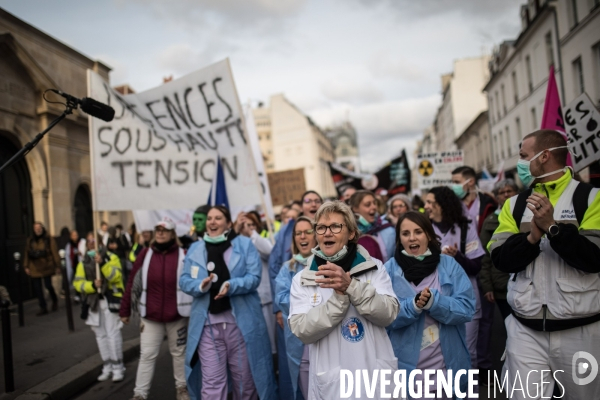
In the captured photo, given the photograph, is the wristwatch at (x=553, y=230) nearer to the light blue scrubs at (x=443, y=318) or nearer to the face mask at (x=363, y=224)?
the light blue scrubs at (x=443, y=318)

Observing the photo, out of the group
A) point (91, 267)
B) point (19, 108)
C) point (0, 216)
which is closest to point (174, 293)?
point (91, 267)

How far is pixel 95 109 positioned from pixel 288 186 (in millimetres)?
10086

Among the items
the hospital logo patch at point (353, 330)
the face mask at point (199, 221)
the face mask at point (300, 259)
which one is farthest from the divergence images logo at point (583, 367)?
the face mask at point (199, 221)

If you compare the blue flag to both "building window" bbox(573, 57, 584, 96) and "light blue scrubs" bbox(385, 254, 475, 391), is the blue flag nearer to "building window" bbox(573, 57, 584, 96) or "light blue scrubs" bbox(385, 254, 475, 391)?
"light blue scrubs" bbox(385, 254, 475, 391)

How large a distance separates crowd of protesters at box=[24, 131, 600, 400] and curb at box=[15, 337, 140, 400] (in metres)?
0.33

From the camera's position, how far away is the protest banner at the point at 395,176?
38.8 feet

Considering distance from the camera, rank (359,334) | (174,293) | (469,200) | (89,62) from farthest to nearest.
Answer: (89,62), (469,200), (174,293), (359,334)

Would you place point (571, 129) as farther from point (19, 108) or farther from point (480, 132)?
point (480, 132)

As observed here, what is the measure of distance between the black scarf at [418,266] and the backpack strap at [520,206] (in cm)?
63

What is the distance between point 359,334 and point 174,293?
2876 millimetres

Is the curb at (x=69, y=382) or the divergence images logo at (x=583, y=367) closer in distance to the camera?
the divergence images logo at (x=583, y=367)

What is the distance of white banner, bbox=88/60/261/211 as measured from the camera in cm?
628

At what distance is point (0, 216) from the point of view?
35.3 ft

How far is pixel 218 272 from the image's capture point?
176 inches
